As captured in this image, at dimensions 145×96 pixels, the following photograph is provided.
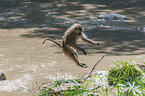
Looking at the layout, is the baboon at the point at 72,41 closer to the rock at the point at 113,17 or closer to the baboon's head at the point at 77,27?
the baboon's head at the point at 77,27

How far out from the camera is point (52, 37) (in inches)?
506

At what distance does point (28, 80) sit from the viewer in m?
7.05

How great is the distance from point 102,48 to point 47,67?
9.80ft

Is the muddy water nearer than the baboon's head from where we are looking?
No

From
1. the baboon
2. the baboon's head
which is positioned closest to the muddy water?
the baboon

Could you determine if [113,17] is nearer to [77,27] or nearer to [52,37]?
[52,37]

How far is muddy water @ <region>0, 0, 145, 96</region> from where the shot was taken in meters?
7.57

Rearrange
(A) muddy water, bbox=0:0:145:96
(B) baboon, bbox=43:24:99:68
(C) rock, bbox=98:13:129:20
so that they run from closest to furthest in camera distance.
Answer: (B) baboon, bbox=43:24:99:68, (A) muddy water, bbox=0:0:145:96, (C) rock, bbox=98:13:129:20

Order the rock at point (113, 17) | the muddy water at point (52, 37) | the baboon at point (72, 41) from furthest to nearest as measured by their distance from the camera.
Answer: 1. the rock at point (113, 17)
2. the muddy water at point (52, 37)
3. the baboon at point (72, 41)

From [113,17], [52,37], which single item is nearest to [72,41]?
[52,37]

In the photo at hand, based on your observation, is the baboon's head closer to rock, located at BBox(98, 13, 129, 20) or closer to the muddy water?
the muddy water

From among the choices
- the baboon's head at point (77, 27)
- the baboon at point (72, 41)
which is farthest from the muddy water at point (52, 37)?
the baboon's head at point (77, 27)

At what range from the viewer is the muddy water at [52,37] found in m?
7.57

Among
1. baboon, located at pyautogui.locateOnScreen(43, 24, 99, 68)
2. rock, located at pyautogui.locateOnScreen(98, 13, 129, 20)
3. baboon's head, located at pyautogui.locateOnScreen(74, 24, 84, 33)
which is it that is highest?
baboon's head, located at pyautogui.locateOnScreen(74, 24, 84, 33)
